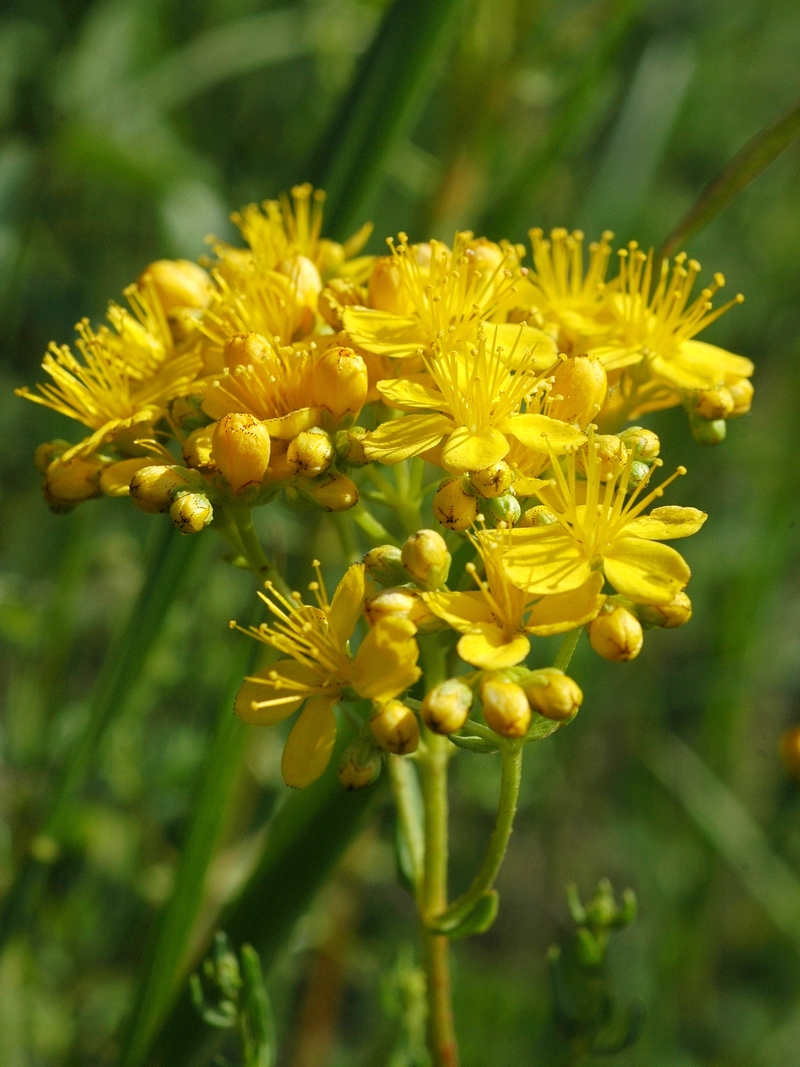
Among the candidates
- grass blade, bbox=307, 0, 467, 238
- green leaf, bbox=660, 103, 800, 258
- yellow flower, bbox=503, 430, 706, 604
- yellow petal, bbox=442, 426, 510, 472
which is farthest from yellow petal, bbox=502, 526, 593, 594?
grass blade, bbox=307, 0, 467, 238

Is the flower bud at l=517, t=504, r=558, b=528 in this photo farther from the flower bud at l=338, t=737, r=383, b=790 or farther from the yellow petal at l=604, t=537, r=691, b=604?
the flower bud at l=338, t=737, r=383, b=790

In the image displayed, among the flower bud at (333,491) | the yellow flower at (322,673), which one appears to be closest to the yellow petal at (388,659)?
the yellow flower at (322,673)

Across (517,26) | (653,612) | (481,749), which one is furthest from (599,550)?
(517,26)

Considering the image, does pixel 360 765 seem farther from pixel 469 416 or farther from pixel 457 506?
pixel 469 416

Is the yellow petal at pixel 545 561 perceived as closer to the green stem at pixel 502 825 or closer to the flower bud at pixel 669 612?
the flower bud at pixel 669 612

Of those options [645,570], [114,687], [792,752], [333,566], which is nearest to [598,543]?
[645,570]

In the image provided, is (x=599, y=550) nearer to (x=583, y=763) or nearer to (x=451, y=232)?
(x=451, y=232)

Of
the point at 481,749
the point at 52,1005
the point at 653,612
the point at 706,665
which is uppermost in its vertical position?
the point at 653,612
